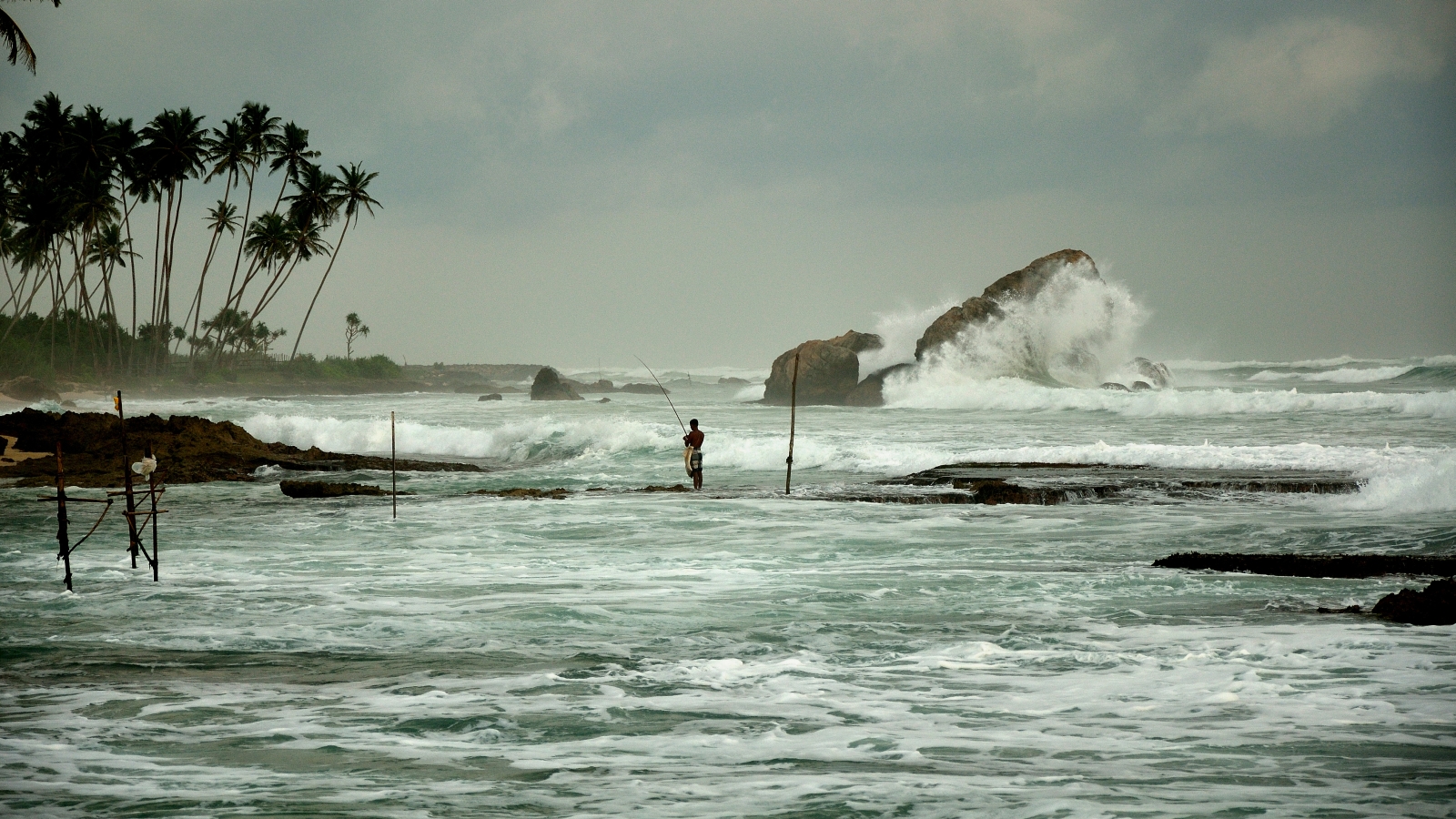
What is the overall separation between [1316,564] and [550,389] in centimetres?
5333

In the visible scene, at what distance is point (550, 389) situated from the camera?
61656 millimetres

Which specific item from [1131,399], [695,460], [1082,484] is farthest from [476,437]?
[1131,399]

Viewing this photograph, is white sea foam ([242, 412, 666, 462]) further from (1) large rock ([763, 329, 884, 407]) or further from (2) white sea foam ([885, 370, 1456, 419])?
(2) white sea foam ([885, 370, 1456, 419])

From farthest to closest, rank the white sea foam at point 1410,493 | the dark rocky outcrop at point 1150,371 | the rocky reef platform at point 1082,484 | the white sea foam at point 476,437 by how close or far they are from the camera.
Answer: the dark rocky outcrop at point 1150,371 < the white sea foam at point 476,437 < the rocky reef platform at point 1082,484 < the white sea foam at point 1410,493

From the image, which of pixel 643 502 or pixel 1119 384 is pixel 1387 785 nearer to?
pixel 643 502

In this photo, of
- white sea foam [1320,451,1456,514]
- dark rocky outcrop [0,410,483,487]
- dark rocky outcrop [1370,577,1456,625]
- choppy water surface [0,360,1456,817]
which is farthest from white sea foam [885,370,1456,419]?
dark rocky outcrop [1370,577,1456,625]

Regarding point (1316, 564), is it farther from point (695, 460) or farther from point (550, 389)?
point (550, 389)

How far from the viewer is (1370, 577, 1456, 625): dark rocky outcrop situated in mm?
8086

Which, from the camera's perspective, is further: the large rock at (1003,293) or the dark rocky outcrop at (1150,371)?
the dark rocky outcrop at (1150,371)

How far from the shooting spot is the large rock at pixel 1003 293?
48719 mm

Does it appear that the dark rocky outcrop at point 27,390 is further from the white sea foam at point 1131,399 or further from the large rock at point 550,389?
the white sea foam at point 1131,399

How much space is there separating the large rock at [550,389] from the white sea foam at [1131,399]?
19938 millimetres

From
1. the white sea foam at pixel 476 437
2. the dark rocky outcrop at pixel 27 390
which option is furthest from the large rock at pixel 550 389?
the white sea foam at pixel 476 437

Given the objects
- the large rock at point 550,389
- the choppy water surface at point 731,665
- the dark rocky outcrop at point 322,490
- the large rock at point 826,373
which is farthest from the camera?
the large rock at point 550,389
